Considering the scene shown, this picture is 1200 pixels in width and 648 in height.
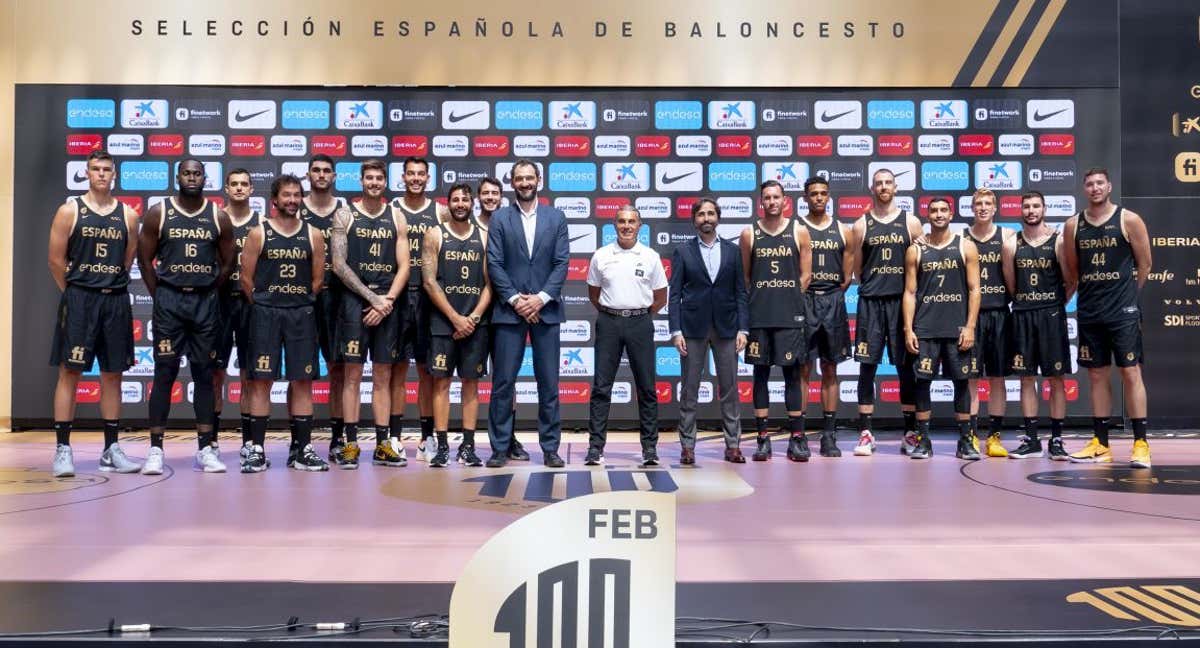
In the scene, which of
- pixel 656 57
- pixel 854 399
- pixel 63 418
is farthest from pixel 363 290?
pixel 854 399

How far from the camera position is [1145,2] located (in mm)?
7680

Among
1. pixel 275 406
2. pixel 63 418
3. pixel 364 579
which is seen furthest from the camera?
pixel 275 406

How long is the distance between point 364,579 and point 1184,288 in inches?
289

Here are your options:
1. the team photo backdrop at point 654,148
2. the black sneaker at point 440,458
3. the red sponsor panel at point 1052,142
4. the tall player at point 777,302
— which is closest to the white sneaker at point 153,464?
the black sneaker at point 440,458

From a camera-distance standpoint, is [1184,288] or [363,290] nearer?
[363,290]

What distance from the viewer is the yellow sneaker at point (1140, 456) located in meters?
5.41

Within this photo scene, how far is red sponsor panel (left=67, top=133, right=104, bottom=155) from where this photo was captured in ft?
24.8

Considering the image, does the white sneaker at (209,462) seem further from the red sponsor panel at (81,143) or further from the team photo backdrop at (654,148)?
the red sponsor panel at (81,143)

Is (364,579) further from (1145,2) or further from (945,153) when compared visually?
(1145,2)

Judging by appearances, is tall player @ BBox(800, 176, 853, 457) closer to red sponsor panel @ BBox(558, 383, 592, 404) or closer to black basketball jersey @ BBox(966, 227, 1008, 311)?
black basketball jersey @ BBox(966, 227, 1008, 311)

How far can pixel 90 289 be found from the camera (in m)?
5.15

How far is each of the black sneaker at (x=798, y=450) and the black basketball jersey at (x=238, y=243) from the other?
350 cm

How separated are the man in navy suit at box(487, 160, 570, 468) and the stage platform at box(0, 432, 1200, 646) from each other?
1.11 ft

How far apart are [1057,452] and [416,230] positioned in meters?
4.21
